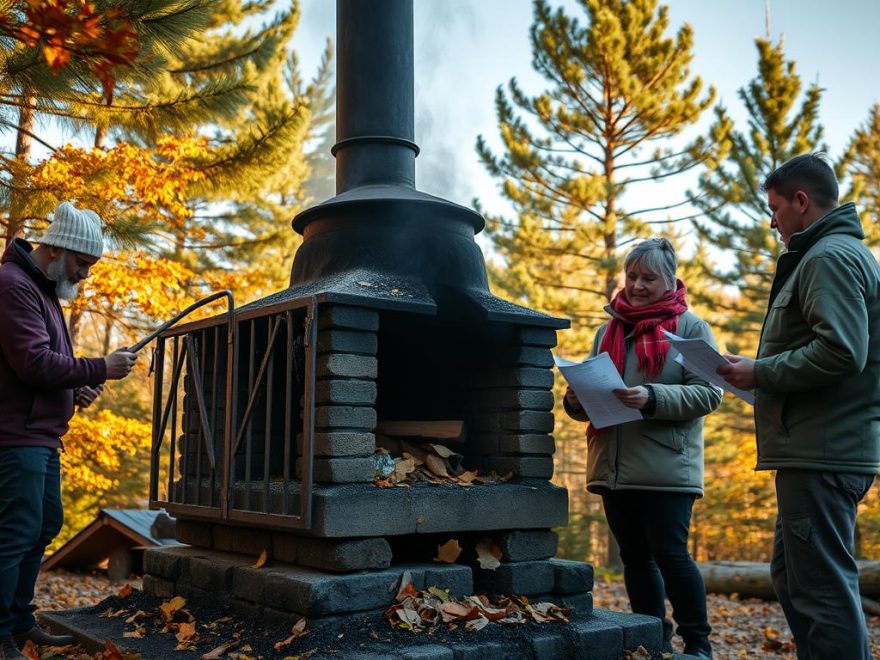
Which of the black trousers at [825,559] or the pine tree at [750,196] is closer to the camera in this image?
the black trousers at [825,559]

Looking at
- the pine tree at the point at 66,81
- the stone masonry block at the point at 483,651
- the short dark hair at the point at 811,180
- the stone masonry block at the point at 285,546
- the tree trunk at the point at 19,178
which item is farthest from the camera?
the tree trunk at the point at 19,178

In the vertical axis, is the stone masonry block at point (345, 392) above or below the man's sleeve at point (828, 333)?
below

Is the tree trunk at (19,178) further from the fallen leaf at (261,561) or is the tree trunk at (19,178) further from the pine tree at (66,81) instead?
the fallen leaf at (261,561)

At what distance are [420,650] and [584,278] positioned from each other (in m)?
12.4

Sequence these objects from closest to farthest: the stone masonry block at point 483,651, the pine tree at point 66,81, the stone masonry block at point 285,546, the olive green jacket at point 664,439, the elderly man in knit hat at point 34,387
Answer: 1. the stone masonry block at point 483,651
2. the elderly man in knit hat at point 34,387
3. the olive green jacket at point 664,439
4. the stone masonry block at point 285,546
5. the pine tree at point 66,81

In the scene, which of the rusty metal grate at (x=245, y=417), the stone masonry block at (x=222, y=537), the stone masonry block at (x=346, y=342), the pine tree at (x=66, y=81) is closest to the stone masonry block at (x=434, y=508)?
the rusty metal grate at (x=245, y=417)

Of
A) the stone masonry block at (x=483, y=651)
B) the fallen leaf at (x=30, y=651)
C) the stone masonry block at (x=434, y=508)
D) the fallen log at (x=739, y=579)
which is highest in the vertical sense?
the stone masonry block at (x=434, y=508)

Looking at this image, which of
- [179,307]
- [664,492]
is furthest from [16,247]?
[179,307]

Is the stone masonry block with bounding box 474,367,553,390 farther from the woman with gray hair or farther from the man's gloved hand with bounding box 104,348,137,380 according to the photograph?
the man's gloved hand with bounding box 104,348,137,380

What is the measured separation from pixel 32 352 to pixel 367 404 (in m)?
1.42

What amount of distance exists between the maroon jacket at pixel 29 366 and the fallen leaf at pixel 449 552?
172 cm

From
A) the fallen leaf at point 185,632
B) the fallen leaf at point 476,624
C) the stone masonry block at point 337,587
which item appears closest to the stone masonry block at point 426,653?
the fallen leaf at point 476,624

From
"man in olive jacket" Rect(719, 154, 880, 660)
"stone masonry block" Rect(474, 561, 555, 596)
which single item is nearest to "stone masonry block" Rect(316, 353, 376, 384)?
"stone masonry block" Rect(474, 561, 555, 596)

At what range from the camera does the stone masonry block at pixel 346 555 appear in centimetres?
331
